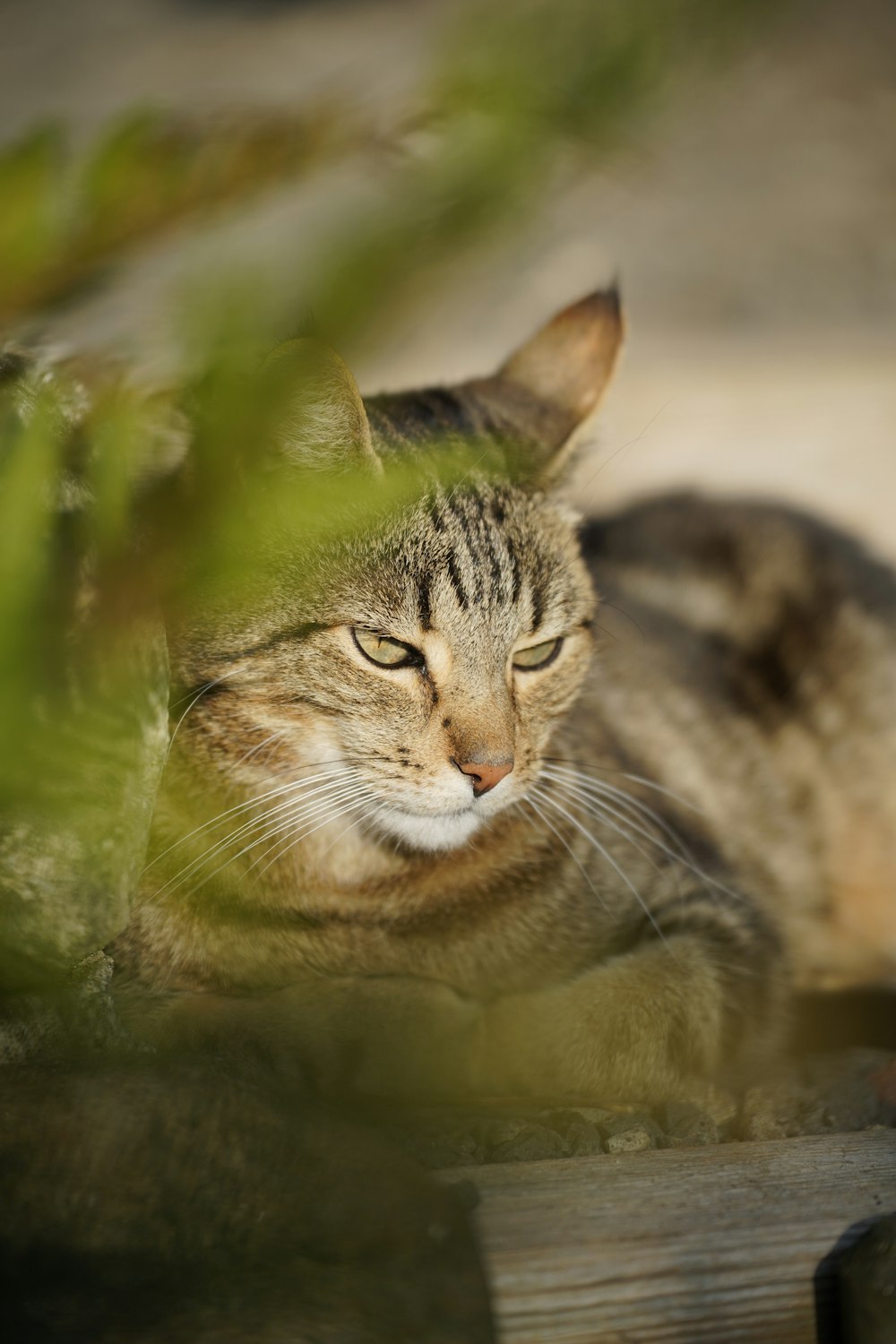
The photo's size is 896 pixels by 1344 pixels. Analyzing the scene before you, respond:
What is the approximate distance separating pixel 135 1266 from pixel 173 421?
0.74 meters

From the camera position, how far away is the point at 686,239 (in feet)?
19.1

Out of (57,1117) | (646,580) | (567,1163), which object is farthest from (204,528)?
(646,580)

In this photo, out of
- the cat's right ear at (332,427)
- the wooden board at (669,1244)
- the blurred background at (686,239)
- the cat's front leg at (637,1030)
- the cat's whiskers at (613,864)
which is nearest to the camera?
the wooden board at (669,1244)

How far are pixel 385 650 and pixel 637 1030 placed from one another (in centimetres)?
73

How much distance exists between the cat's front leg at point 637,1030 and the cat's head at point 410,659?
0.31 m

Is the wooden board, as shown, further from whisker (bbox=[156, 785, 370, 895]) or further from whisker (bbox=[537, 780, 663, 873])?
whisker (bbox=[537, 780, 663, 873])

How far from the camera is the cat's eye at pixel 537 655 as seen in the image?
1.84 m

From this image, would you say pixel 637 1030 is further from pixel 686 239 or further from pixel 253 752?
pixel 686 239

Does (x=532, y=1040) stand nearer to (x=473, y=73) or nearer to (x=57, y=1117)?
(x=57, y=1117)

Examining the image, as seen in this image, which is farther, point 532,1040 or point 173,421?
point 532,1040

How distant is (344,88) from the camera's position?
0.68 m

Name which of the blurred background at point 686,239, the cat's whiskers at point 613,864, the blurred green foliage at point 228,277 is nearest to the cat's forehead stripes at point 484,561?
the blurred background at point 686,239

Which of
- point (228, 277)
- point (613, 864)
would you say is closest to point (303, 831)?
point (613, 864)

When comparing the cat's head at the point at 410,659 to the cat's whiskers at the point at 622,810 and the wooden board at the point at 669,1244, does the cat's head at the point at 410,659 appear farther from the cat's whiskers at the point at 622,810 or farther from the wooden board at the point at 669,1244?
the wooden board at the point at 669,1244
